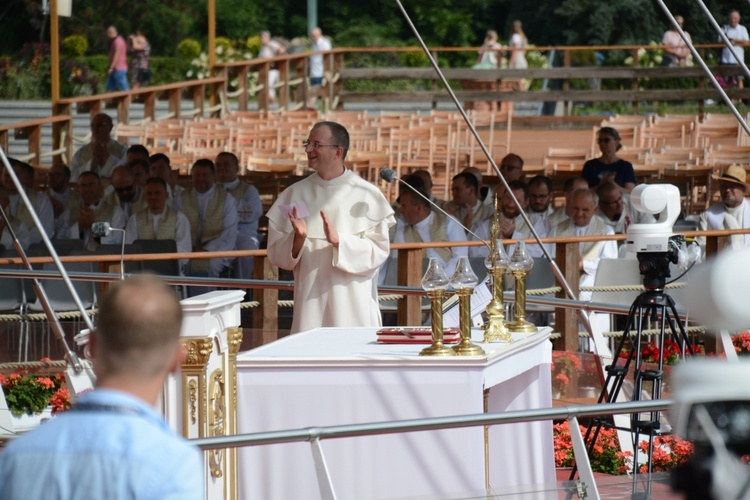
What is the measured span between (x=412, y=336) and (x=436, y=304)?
42cm

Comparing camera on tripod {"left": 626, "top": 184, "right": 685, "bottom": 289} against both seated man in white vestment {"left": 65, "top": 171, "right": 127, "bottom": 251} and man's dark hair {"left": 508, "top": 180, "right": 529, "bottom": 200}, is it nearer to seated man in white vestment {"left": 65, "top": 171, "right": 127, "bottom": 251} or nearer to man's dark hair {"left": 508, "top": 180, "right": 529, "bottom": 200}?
man's dark hair {"left": 508, "top": 180, "right": 529, "bottom": 200}

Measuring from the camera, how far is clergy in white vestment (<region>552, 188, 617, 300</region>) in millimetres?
10641

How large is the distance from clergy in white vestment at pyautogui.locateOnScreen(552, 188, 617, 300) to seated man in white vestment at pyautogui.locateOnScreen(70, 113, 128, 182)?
6.30 metres

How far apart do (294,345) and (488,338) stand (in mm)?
769

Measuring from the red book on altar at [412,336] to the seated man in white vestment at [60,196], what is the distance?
7681mm

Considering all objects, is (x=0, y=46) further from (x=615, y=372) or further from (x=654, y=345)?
(x=615, y=372)

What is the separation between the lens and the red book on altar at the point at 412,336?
5.49 meters

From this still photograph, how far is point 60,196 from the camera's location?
541 inches

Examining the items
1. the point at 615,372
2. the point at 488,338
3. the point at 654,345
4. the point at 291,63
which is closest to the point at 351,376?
the point at 488,338

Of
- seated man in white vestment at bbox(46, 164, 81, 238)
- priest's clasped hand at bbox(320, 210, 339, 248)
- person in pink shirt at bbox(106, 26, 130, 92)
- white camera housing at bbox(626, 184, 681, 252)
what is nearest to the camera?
white camera housing at bbox(626, 184, 681, 252)

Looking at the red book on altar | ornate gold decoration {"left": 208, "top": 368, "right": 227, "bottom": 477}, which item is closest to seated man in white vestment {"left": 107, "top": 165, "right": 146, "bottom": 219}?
the red book on altar

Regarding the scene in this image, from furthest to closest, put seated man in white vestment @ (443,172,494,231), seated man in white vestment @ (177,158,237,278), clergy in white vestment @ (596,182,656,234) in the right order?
seated man in white vestment @ (177,158,237,278) < seated man in white vestment @ (443,172,494,231) < clergy in white vestment @ (596,182,656,234)

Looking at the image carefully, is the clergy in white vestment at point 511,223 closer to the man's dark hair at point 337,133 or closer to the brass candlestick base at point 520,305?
the man's dark hair at point 337,133

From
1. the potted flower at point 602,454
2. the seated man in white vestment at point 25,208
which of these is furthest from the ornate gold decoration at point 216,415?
the seated man in white vestment at point 25,208
